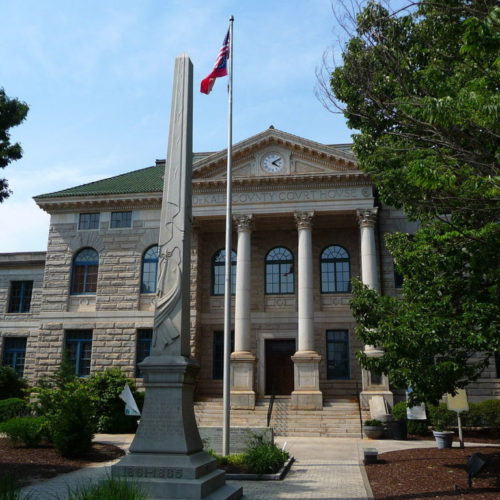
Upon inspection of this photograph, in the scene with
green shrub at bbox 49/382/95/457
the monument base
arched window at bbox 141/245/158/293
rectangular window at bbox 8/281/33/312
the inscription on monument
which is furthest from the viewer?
rectangular window at bbox 8/281/33/312

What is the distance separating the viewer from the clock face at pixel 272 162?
1126 inches

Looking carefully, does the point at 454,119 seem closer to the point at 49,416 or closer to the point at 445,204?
the point at 445,204

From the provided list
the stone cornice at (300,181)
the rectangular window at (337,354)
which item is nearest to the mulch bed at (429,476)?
the rectangular window at (337,354)

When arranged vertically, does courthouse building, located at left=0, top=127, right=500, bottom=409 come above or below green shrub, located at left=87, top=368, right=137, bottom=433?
above

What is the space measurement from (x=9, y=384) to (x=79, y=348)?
3820 mm

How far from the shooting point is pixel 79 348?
29.5 metres

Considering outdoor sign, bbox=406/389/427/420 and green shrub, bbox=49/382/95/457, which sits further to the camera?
outdoor sign, bbox=406/389/427/420

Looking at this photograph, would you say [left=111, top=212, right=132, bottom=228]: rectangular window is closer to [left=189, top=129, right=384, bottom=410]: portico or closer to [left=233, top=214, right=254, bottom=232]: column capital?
[left=189, top=129, right=384, bottom=410]: portico

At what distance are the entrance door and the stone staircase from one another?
83.8 inches

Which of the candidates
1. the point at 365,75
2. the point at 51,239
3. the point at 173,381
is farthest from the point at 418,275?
the point at 51,239

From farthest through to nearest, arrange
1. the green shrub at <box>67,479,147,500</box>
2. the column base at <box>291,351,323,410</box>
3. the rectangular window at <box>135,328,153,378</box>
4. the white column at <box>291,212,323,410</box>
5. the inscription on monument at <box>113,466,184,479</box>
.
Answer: the rectangular window at <box>135,328,153,378</box> < the white column at <box>291,212,323,410</box> < the column base at <box>291,351,323,410</box> < the inscription on monument at <box>113,466,184,479</box> < the green shrub at <box>67,479,147,500</box>

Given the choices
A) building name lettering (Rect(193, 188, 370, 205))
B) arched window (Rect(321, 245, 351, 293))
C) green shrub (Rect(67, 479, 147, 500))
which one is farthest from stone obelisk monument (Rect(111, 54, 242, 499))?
arched window (Rect(321, 245, 351, 293))

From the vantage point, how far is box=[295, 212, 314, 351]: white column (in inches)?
1030

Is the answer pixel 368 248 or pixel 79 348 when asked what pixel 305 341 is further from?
pixel 79 348
